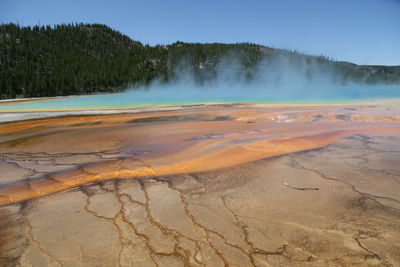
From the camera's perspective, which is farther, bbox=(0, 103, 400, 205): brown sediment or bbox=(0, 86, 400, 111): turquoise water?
bbox=(0, 86, 400, 111): turquoise water

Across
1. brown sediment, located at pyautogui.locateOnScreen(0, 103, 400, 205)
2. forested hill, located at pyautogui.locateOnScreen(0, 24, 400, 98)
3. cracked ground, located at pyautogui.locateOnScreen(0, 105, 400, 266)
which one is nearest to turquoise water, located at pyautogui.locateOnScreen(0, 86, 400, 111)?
brown sediment, located at pyautogui.locateOnScreen(0, 103, 400, 205)

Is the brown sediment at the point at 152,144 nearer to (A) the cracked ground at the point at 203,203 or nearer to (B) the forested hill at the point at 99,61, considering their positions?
(A) the cracked ground at the point at 203,203

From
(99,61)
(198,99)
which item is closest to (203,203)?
(198,99)

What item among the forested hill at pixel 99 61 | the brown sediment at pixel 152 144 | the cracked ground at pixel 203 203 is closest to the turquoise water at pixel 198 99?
the brown sediment at pixel 152 144

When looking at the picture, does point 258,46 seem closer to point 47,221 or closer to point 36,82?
point 36,82

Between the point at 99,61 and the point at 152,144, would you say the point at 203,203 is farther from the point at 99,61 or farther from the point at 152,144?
the point at 99,61

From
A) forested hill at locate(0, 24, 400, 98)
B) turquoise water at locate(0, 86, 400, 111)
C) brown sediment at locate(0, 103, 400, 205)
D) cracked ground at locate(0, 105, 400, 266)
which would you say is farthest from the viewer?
forested hill at locate(0, 24, 400, 98)

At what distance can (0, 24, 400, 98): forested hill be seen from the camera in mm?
52831

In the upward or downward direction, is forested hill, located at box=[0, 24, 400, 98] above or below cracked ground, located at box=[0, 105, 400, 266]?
above

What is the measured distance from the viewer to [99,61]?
247 ft

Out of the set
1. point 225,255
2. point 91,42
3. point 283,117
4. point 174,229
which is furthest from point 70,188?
point 91,42

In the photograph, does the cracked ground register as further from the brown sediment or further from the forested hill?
the forested hill

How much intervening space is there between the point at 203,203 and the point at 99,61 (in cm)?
7932

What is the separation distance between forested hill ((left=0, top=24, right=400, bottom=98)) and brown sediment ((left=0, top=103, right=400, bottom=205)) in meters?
44.2
